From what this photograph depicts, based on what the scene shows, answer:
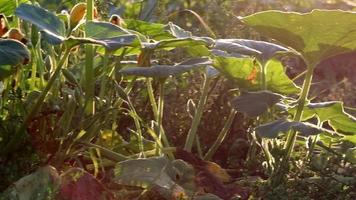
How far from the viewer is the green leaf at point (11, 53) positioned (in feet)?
3.92

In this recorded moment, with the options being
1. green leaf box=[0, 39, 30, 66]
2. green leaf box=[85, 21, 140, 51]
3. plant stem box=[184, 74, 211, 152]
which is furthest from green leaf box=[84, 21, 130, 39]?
plant stem box=[184, 74, 211, 152]

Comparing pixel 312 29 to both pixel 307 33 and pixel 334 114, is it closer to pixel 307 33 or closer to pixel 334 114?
pixel 307 33

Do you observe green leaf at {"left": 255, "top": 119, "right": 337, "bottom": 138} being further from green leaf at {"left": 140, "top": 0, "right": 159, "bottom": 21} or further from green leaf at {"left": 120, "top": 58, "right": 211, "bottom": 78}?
green leaf at {"left": 140, "top": 0, "right": 159, "bottom": 21}

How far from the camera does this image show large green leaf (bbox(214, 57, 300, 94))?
1465 mm

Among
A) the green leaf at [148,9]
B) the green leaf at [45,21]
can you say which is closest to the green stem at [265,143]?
the green leaf at [45,21]

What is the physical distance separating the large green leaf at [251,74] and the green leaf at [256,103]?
0.12 metres

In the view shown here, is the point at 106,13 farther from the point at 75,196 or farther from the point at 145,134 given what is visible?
the point at 75,196

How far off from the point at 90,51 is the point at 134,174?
254 mm

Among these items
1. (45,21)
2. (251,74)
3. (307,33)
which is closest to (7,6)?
(45,21)

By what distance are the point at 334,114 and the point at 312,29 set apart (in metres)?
0.17

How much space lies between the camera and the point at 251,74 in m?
1.50

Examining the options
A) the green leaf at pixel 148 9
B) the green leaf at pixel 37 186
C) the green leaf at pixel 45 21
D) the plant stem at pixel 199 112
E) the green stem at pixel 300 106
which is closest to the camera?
the green leaf at pixel 45 21

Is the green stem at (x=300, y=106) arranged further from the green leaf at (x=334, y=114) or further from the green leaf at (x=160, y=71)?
the green leaf at (x=160, y=71)

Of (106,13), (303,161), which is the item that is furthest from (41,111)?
(106,13)
